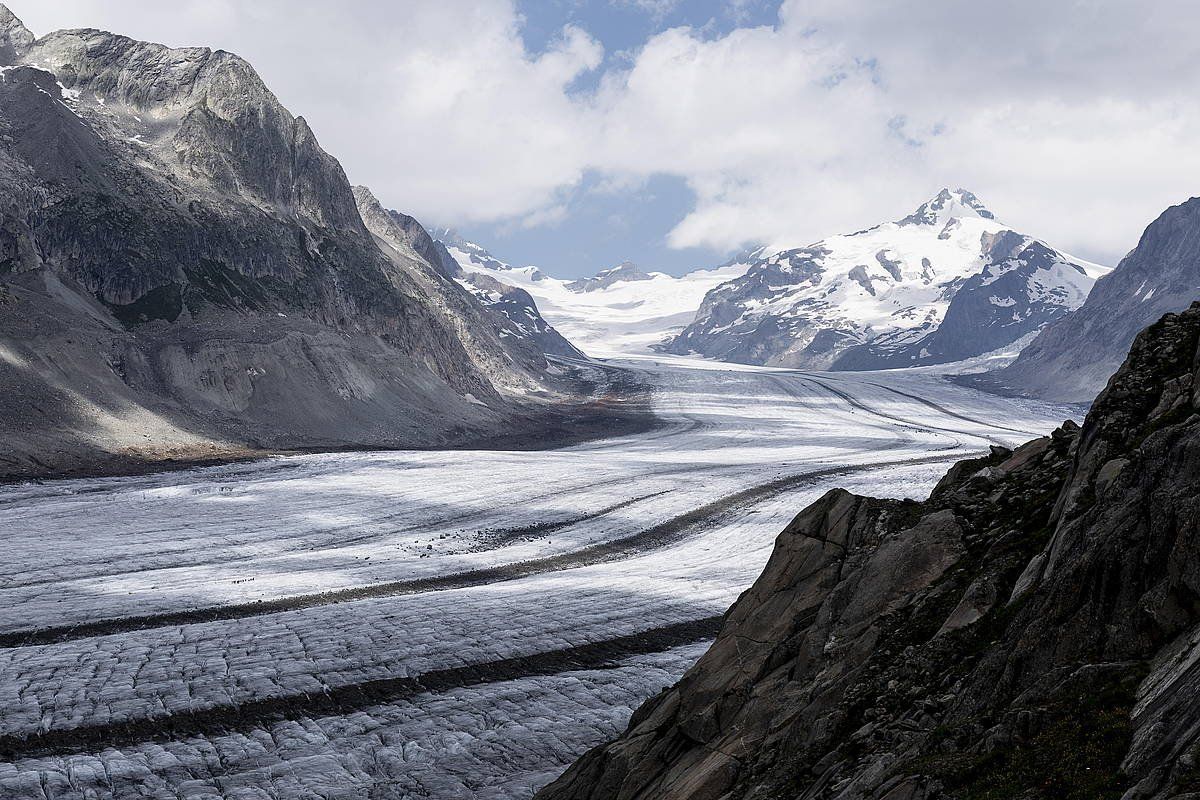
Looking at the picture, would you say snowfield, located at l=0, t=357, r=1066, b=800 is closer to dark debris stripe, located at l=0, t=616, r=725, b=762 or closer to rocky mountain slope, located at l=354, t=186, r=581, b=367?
dark debris stripe, located at l=0, t=616, r=725, b=762

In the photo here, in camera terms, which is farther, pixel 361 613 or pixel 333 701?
pixel 361 613

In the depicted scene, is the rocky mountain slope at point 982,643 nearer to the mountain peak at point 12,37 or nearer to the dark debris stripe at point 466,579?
the dark debris stripe at point 466,579

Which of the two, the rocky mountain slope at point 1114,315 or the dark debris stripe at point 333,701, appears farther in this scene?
the rocky mountain slope at point 1114,315

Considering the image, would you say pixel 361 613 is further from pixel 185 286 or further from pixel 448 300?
pixel 448 300

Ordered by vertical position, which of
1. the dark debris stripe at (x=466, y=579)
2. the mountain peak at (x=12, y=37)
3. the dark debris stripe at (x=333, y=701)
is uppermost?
the mountain peak at (x=12, y=37)

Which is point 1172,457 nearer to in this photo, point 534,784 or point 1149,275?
point 534,784

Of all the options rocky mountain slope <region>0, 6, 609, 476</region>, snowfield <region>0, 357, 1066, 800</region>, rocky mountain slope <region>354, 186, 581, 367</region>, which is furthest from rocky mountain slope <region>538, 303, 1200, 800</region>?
rocky mountain slope <region>354, 186, 581, 367</region>

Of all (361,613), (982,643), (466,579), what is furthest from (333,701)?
(982,643)

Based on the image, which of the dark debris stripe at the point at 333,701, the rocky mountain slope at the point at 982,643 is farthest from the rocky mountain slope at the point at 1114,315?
the rocky mountain slope at the point at 982,643
